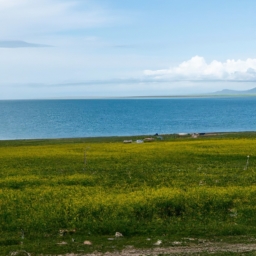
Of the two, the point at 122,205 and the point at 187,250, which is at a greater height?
the point at 122,205

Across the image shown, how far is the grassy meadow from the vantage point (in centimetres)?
1593

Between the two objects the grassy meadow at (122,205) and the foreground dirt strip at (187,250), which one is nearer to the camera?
the foreground dirt strip at (187,250)

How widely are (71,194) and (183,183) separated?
689 cm

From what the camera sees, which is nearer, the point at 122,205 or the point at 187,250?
the point at 187,250

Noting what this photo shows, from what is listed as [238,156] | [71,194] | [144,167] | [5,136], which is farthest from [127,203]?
[5,136]

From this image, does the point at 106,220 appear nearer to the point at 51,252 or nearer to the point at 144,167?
the point at 51,252

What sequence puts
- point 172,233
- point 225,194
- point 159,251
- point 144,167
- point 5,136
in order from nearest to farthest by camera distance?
point 159,251 → point 172,233 → point 225,194 → point 144,167 → point 5,136

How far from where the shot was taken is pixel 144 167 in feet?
101

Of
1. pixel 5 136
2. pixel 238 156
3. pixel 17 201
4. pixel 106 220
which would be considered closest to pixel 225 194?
pixel 106 220

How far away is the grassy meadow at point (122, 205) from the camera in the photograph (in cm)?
1593

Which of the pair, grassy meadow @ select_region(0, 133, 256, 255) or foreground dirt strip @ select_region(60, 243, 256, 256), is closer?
foreground dirt strip @ select_region(60, 243, 256, 256)

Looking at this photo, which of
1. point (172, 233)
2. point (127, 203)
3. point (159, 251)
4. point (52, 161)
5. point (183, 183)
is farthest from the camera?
point (52, 161)

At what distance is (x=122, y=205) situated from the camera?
63.3 feet

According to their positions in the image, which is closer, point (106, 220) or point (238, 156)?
point (106, 220)
